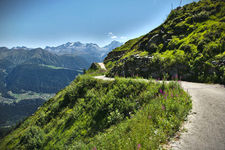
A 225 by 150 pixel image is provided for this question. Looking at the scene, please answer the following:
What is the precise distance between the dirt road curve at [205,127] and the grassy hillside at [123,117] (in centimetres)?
45

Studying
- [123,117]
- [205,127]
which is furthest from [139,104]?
[205,127]

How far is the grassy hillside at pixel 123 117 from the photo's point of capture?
5.14 m

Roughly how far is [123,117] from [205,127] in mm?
5009

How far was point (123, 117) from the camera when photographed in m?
8.84

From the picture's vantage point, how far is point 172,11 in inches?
1377

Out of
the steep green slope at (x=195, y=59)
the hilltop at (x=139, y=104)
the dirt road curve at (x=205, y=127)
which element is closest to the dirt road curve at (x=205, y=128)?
the dirt road curve at (x=205, y=127)

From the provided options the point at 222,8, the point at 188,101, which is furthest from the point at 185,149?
the point at 222,8

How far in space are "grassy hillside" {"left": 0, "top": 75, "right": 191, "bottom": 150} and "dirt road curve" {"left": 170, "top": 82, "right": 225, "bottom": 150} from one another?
448 millimetres

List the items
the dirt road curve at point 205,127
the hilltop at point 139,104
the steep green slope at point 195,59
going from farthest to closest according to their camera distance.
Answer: the steep green slope at point 195,59
the hilltop at point 139,104
the dirt road curve at point 205,127

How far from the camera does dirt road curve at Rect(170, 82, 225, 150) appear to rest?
13.7 feet

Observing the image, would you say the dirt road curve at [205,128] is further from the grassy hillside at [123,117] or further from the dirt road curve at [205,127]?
the grassy hillside at [123,117]

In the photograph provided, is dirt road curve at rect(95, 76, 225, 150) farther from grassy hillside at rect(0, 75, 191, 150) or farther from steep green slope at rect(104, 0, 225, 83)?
steep green slope at rect(104, 0, 225, 83)

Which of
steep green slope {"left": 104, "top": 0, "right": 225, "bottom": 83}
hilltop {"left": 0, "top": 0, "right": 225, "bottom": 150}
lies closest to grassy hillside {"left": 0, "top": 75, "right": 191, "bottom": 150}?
hilltop {"left": 0, "top": 0, "right": 225, "bottom": 150}

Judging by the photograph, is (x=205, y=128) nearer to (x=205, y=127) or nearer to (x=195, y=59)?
(x=205, y=127)
